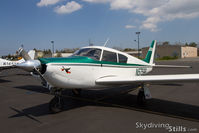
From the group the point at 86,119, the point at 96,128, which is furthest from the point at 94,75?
the point at 96,128

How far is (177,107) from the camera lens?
5.80 m

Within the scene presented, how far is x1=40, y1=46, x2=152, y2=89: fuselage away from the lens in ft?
15.4

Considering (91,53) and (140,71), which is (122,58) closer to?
(91,53)

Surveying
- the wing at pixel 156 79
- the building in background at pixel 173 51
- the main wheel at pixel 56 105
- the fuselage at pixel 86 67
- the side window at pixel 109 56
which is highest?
the building in background at pixel 173 51

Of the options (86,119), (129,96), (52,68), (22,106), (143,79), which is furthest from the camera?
(129,96)

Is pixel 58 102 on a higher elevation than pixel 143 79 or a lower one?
lower

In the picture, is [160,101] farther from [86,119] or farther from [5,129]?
[5,129]

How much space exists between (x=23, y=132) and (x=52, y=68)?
179 centimetres

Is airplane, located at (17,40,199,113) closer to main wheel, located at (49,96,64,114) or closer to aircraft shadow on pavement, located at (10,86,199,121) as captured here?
main wheel, located at (49,96,64,114)

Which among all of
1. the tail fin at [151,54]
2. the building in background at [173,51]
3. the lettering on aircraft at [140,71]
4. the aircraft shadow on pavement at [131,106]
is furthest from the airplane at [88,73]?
the building in background at [173,51]

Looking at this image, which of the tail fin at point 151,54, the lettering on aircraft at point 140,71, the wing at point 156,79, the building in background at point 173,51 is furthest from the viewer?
the building in background at point 173,51

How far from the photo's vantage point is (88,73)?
5.44 meters

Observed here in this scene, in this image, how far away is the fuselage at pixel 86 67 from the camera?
4.70 m

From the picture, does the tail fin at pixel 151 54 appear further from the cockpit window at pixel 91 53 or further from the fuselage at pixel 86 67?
the cockpit window at pixel 91 53
